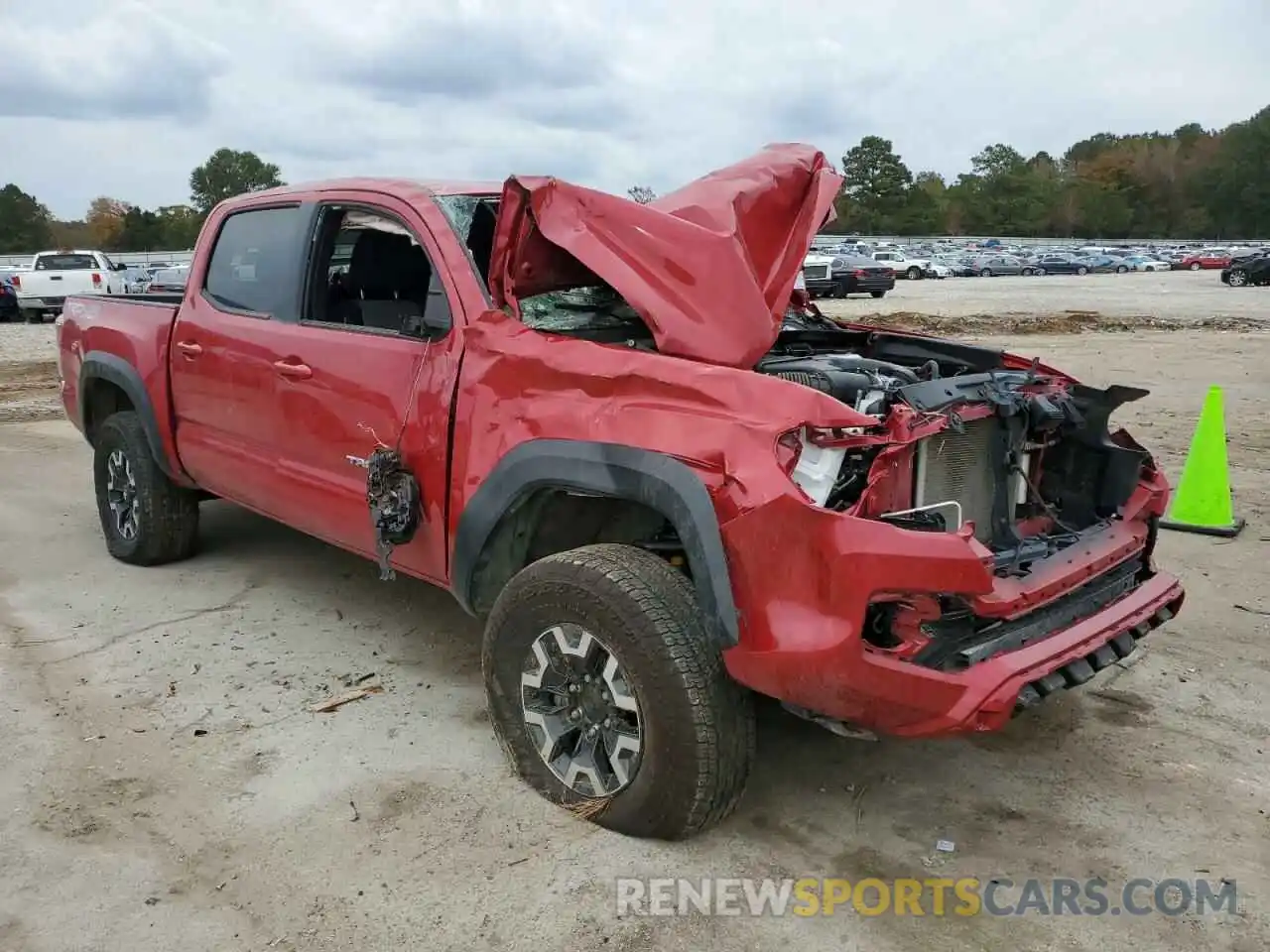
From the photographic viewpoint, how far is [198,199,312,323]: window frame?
4.36 meters

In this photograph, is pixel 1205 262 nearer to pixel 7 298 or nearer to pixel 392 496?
pixel 7 298

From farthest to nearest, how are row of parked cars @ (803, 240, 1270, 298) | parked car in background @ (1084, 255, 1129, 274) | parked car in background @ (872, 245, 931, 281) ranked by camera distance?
1. parked car in background @ (1084, 255, 1129, 274)
2. parked car in background @ (872, 245, 931, 281)
3. row of parked cars @ (803, 240, 1270, 298)

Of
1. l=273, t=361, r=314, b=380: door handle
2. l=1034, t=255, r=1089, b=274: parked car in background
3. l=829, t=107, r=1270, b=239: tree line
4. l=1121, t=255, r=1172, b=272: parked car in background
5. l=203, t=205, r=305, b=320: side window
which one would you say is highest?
l=829, t=107, r=1270, b=239: tree line

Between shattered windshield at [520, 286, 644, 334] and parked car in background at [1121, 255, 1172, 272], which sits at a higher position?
parked car in background at [1121, 255, 1172, 272]

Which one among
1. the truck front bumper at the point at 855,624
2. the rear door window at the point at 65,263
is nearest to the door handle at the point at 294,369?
the truck front bumper at the point at 855,624

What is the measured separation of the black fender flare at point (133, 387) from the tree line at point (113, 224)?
60209 millimetres

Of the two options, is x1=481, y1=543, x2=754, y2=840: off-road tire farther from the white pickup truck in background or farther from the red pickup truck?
the white pickup truck in background

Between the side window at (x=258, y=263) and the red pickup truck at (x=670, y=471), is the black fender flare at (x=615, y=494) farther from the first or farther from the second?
the side window at (x=258, y=263)

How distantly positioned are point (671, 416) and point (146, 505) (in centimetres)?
368

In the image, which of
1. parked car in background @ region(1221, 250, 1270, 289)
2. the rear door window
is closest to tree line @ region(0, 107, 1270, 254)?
parked car in background @ region(1221, 250, 1270, 289)

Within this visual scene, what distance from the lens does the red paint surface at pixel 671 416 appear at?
2641 mm

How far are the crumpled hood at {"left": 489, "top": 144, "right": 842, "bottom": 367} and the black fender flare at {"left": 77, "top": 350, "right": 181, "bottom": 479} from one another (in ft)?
8.54

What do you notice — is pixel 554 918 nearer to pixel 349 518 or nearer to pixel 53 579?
pixel 349 518

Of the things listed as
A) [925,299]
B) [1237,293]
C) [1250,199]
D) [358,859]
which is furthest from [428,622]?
[1250,199]
